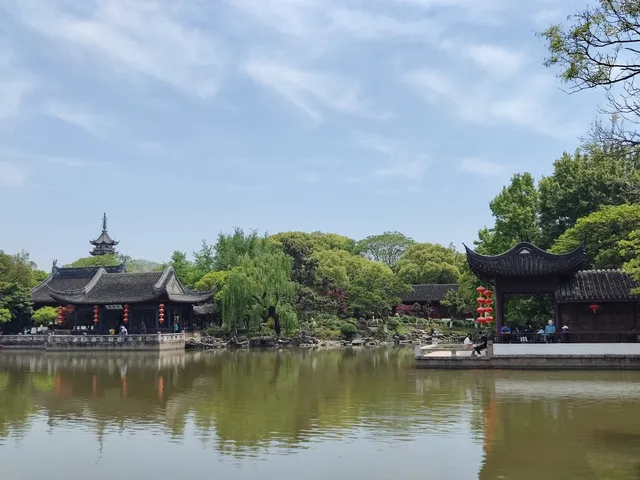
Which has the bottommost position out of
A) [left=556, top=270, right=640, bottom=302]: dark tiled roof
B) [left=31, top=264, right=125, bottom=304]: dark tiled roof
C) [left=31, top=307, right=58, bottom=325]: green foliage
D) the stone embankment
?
the stone embankment

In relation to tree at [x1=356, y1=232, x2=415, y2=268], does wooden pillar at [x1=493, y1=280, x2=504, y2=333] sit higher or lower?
lower

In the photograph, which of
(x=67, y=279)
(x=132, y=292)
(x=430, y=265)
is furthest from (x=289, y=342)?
(x=430, y=265)

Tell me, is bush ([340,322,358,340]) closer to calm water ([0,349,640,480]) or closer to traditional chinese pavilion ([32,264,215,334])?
traditional chinese pavilion ([32,264,215,334])

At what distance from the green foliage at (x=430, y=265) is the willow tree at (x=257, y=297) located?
19.7 m

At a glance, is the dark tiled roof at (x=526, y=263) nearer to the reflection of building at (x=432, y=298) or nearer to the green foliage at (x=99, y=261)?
the reflection of building at (x=432, y=298)

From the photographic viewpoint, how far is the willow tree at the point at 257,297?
34.8 m

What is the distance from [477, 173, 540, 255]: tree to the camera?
27812 mm

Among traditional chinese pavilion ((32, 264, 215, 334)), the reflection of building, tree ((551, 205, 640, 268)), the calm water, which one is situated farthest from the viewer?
the reflection of building

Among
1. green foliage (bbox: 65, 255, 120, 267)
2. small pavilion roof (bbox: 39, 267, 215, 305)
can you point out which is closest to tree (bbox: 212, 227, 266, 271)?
small pavilion roof (bbox: 39, 267, 215, 305)

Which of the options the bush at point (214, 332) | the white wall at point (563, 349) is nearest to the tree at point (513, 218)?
the white wall at point (563, 349)

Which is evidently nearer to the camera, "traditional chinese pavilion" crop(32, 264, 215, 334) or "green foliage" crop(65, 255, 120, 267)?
"traditional chinese pavilion" crop(32, 264, 215, 334)

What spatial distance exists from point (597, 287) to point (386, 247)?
46.0 metres

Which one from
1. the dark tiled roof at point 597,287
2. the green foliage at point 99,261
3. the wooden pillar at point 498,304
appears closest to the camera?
the dark tiled roof at point 597,287

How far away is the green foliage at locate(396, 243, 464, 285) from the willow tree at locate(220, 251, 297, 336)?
64.7 feet
